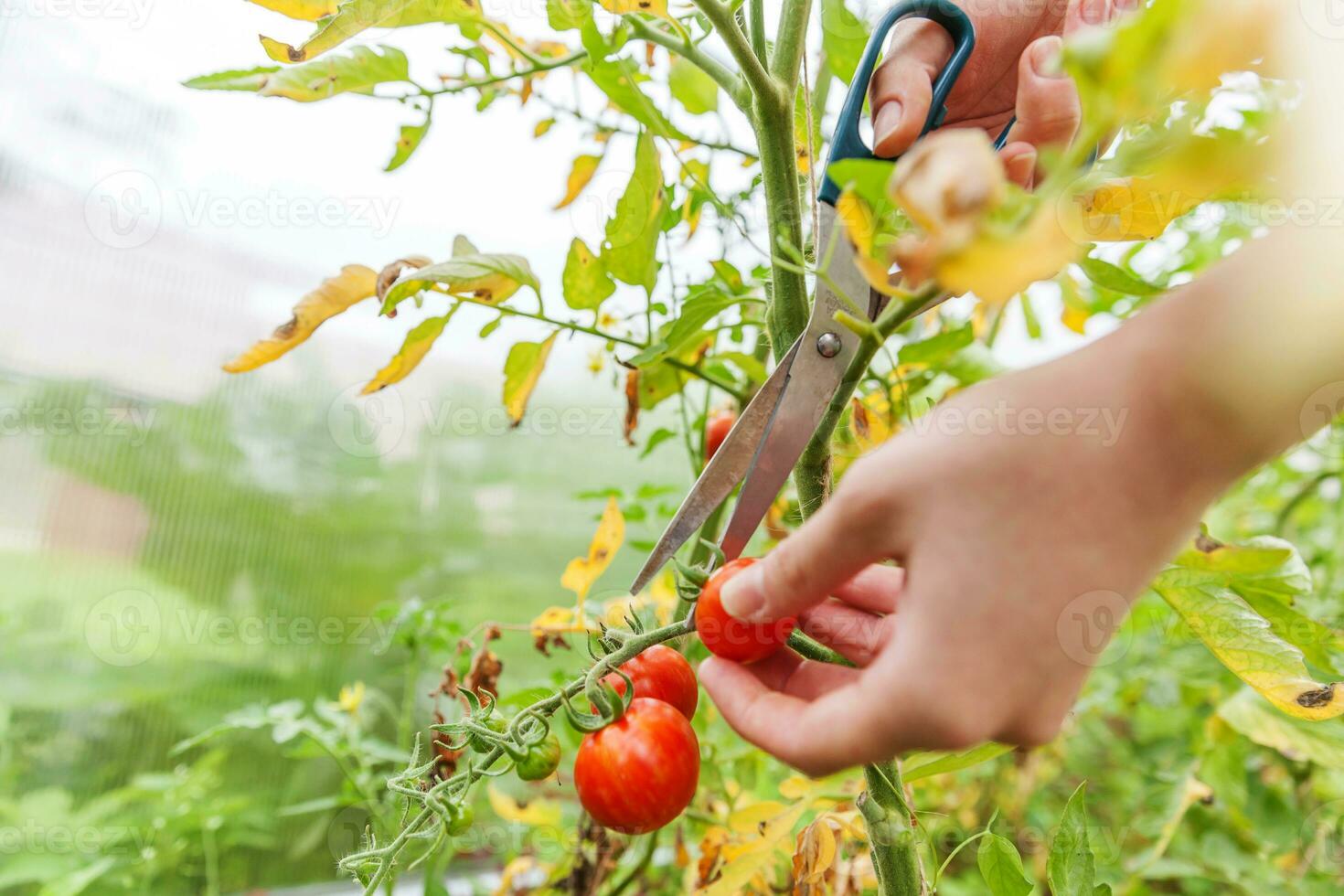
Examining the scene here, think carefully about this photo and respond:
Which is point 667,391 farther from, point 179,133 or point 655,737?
point 179,133

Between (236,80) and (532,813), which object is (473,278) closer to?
(236,80)

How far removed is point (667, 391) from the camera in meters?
0.76

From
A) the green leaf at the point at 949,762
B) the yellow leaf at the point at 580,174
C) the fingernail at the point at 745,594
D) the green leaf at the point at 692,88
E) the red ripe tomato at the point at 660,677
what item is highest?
the green leaf at the point at 692,88

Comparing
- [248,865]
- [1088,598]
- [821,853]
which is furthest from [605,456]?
[1088,598]

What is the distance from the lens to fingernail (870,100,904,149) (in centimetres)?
48

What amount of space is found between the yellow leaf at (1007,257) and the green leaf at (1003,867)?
1.38 feet

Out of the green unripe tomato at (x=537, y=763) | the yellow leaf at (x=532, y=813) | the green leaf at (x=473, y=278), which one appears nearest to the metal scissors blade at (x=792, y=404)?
the green unripe tomato at (x=537, y=763)

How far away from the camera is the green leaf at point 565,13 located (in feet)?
1.87

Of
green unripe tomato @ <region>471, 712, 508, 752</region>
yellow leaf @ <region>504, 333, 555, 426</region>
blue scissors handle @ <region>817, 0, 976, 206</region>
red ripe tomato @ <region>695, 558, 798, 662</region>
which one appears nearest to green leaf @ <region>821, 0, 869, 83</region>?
blue scissors handle @ <region>817, 0, 976, 206</region>

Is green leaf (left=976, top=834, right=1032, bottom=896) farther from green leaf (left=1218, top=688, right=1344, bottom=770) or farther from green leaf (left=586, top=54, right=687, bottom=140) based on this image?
green leaf (left=586, top=54, right=687, bottom=140)

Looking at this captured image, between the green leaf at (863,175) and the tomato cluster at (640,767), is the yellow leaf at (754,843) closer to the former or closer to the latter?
the tomato cluster at (640,767)

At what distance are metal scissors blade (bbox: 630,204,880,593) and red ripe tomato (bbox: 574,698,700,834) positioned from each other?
0.08 metres

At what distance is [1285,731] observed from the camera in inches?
29.1

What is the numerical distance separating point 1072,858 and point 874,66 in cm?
54
